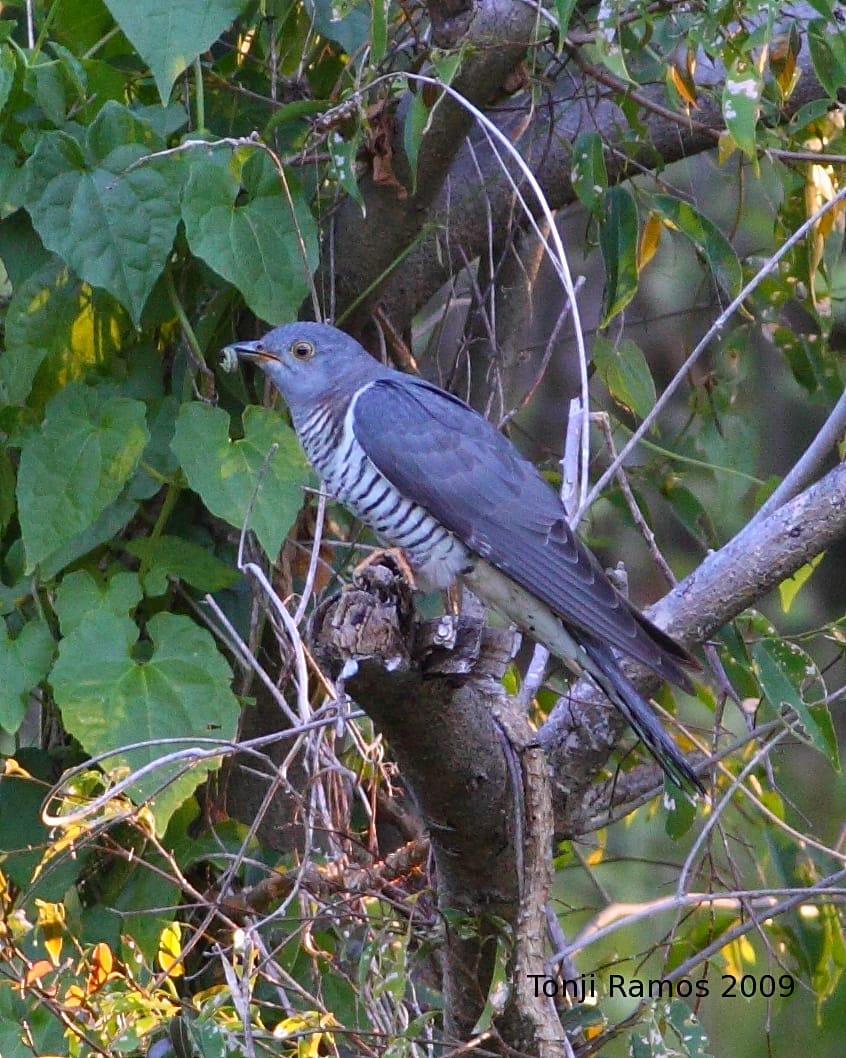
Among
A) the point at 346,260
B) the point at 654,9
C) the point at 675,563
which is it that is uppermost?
the point at 654,9

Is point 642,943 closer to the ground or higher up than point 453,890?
closer to the ground

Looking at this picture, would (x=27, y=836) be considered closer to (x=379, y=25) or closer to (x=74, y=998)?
(x=74, y=998)

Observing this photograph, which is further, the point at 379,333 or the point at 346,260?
the point at 379,333

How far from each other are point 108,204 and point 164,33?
343mm

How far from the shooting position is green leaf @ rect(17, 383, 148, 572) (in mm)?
2734

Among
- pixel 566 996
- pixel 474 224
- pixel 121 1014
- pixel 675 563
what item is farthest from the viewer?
pixel 675 563

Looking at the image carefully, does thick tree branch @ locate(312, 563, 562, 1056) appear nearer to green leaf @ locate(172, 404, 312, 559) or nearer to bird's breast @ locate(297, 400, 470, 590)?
green leaf @ locate(172, 404, 312, 559)

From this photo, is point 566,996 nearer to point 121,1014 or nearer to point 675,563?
point 121,1014

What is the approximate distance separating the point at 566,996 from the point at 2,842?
123 cm

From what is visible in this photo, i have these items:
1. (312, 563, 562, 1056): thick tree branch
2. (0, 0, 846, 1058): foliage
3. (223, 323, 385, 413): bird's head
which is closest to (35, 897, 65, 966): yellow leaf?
(0, 0, 846, 1058): foliage

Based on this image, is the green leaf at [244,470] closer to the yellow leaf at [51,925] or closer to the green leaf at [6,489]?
the green leaf at [6,489]

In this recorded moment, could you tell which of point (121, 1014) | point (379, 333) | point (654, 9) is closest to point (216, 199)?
point (379, 333)

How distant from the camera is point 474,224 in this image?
3.41 meters

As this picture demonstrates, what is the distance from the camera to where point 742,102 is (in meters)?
2.50
